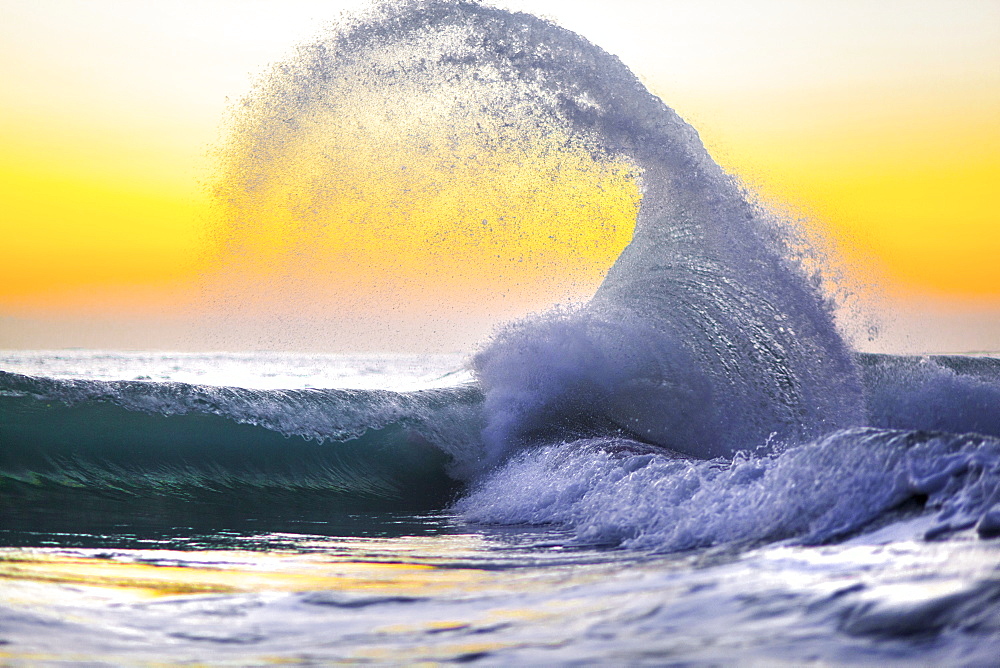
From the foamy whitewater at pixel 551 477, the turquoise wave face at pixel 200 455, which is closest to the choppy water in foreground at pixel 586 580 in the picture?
the foamy whitewater at pixel 551 477

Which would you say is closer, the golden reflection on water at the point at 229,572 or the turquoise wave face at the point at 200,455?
the golden reflection on water at the point at 229,572

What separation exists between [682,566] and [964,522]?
3.21 feet

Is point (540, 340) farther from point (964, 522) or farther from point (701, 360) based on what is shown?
point (964, 522)

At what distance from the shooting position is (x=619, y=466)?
534 centimetres

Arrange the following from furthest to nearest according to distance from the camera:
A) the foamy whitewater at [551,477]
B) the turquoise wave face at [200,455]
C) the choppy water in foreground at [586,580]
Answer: the turquoise wave face at [200,455] → the foamy whitewater at [551,477] → the choppy water in foreground at [586,580]

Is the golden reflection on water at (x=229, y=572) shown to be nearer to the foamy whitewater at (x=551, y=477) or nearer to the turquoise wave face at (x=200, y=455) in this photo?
the foamy whitewater at (x=551, y=477)

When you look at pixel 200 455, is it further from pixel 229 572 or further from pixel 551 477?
pixel 229 572

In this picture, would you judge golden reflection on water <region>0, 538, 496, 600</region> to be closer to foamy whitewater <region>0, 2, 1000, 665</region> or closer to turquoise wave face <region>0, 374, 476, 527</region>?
foamy whitewater <region>0, 2, 1000, 665</region>

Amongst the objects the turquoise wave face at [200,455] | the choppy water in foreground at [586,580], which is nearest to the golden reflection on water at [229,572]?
the choppy water in foreground at [586,580]

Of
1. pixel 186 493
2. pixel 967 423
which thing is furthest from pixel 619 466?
pixel 967 423

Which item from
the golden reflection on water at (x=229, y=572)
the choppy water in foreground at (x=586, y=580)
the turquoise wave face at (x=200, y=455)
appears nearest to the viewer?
the choppy water in foreground at (x=586, y=580)

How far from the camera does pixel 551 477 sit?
602 centimetres

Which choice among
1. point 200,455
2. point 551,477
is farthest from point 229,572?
point 200,455

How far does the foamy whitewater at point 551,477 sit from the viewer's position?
2.41 metres
